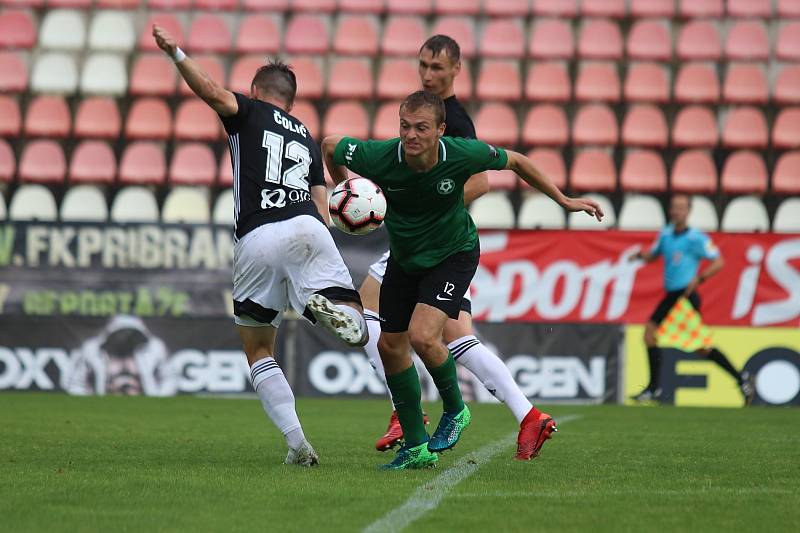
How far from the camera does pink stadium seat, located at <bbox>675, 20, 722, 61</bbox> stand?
1848 cm

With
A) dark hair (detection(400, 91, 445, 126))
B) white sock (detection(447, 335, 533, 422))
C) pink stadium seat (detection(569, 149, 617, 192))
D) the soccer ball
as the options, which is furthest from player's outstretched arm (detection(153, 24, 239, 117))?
pink stadium seat (detection(569, 149, 617, 192))

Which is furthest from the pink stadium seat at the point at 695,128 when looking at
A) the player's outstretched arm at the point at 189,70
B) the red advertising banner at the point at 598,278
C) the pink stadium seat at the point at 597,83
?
the player's outstretched arm at the point at 189,70

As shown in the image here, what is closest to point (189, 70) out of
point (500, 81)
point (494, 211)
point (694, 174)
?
point (494, 211)

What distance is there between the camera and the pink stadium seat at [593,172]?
1662 centimetres

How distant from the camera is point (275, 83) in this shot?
6520 mm

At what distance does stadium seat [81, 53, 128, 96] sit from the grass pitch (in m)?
9.13

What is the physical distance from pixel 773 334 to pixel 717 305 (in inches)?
25.2

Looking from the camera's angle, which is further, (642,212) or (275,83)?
(642,212)

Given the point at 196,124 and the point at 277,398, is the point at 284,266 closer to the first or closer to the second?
the point at 277,398

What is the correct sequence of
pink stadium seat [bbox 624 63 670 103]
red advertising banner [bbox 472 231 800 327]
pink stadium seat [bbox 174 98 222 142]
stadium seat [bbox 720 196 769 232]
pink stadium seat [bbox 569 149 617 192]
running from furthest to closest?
pink stadium seat [bbox 624 63 670 103], pink stadium seat [bbox 174 98 222 142], pink stadium seat [bbox 569 149 617 192], stadium seat [bbox 720 196 769 232], red advertising banner [bbox 472 231 800 327]

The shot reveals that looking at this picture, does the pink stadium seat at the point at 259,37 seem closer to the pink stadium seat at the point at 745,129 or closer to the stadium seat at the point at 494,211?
the stadium seat at the point at 494,211

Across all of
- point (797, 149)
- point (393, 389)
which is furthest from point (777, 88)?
point (393, 389)

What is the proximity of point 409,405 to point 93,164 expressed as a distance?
11.6m

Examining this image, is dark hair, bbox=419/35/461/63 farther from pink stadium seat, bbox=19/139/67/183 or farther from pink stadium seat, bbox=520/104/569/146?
pink stadium seat, bbox=19/139/67/183
